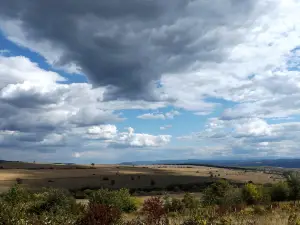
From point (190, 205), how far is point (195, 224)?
80.3 ft

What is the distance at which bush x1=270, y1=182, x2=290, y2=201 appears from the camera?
47.7 m

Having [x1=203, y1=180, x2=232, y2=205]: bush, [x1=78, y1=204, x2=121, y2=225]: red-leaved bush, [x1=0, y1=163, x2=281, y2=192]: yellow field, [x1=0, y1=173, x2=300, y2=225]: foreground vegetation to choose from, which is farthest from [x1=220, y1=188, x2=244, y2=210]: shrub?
[x1=0, y1=163, x2=281, y2=192]: yellow field

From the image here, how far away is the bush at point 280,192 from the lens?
47.7 meters

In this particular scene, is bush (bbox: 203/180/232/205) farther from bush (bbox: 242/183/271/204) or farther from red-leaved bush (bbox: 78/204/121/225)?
red-leaved bush (bbox: 78/204/121/225)

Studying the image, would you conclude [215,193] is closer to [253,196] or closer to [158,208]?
[253,196]

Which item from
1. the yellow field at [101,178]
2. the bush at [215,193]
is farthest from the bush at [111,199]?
the yellow field at [101,178]

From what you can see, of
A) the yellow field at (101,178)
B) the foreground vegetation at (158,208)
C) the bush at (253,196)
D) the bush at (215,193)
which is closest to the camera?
the foreground vegetation at (158,208)

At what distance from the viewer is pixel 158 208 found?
49.0 feet

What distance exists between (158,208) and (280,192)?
37406 mm

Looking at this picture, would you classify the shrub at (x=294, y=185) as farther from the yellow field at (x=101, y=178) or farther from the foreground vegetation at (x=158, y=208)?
the yellow field at (x=101, y=178)

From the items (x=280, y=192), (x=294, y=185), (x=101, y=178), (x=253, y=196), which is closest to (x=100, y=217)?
(x=253, y=196)

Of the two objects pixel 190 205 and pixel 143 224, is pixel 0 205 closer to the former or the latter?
pixel 143 224

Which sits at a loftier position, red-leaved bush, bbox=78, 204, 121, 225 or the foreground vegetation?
red-leaved bush, bbox=78, 204, 121, 225

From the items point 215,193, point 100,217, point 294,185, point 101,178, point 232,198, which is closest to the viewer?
point 100,217
